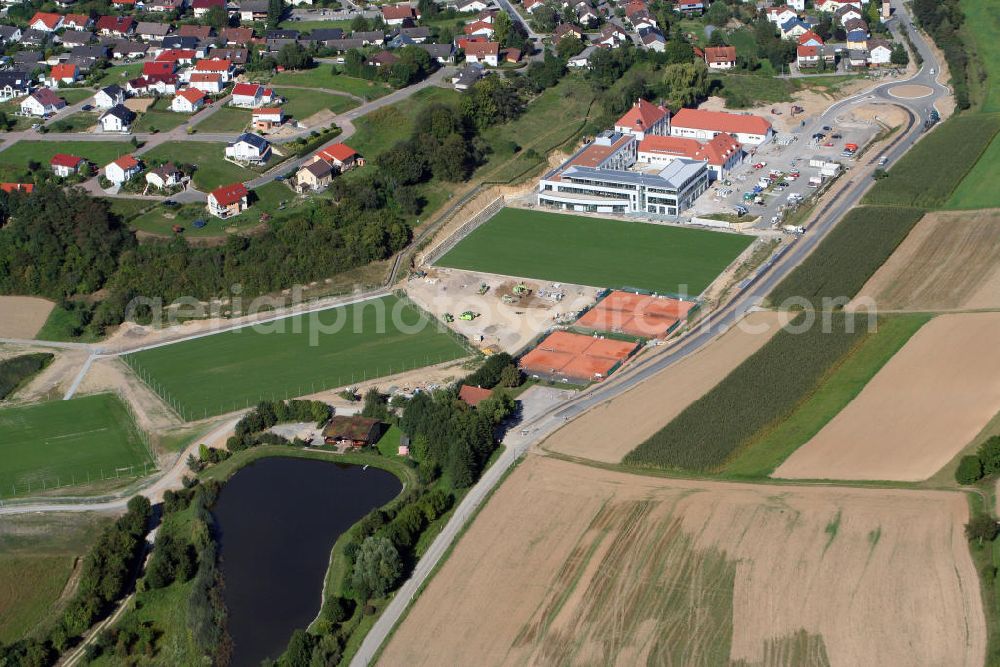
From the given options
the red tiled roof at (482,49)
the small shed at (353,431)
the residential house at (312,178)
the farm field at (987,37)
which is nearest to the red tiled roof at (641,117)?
the red tiled roof at (482,49)

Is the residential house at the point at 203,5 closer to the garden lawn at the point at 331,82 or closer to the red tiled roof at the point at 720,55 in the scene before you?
the garden lawn at the point at 331,82

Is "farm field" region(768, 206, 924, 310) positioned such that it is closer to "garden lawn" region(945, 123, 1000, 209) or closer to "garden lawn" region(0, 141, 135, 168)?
"garden lawn" region(945, 123, 1000, 209)

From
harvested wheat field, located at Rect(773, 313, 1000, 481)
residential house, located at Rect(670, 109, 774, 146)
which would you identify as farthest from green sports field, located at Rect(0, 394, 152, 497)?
residential house, located at Rect(670, 109, 774, 146)

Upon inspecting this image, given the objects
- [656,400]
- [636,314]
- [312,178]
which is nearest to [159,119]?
[312,178]

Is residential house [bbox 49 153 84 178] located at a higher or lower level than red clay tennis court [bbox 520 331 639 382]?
higher

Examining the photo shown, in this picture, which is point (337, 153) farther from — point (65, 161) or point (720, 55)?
point (720, 55)
